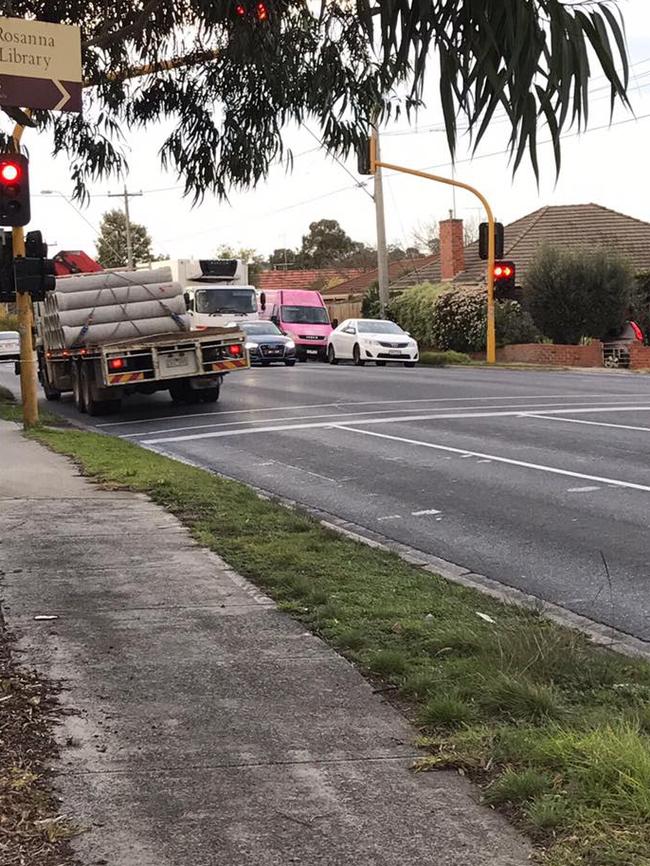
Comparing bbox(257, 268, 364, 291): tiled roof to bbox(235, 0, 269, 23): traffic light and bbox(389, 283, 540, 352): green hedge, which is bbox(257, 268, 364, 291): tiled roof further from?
bbox(235, 0, 269, 23): traffic light

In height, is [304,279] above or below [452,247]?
above

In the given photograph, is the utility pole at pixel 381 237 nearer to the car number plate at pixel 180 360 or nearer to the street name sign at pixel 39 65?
the car number plate at pixel 180 360

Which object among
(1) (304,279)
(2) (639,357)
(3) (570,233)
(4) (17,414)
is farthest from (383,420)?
(1) (304,279)

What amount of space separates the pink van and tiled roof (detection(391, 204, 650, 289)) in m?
8.07

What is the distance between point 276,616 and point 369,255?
85.2 meters

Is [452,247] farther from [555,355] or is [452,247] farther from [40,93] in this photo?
[40,93]

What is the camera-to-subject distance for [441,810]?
3.45 meters

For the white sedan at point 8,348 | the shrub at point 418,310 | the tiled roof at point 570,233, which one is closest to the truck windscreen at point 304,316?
the shrub at point 418,310

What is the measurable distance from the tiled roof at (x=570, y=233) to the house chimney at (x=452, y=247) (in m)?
0.47

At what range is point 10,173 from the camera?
42.1ft

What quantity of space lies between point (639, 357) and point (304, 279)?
5041cm

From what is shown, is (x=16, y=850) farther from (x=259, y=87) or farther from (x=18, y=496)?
(x=18, y=496)

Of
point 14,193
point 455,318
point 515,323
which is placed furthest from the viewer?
point 455,318

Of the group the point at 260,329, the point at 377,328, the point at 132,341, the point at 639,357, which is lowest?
the point at 639,357
